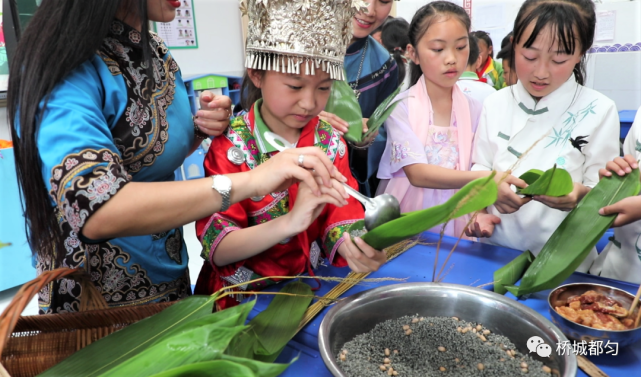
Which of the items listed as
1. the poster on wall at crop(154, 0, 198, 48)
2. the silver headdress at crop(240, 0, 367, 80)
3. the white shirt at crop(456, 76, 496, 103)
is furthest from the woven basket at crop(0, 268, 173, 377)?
the poster on wall at crop(154, 0, 198, 48)

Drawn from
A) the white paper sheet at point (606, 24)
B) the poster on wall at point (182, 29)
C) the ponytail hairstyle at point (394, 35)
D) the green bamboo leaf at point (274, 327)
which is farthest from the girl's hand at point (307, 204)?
the white paper sheet at point (606, 24)

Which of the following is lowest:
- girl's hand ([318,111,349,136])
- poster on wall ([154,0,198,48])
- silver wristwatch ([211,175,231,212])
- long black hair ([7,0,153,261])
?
silver wristwatch ([211,175,231,212])

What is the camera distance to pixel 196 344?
26.1 inches

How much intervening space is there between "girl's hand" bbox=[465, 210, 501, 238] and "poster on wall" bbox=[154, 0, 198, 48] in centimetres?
401

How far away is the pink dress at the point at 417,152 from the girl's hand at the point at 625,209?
678mm

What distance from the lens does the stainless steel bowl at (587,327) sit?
82cm

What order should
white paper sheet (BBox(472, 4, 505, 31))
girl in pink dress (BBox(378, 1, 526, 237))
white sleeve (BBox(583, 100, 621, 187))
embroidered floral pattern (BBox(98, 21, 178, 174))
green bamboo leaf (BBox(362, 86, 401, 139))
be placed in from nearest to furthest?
embroidered floral pattern (BBox(98, 21, 178, 174)) < white sleeve (BBox(583, 100, 621, 187)) < green bamboo leaf (BBox(362, 86, 401, 139)) < girl in pink dress (BBox(378, 1, 526, 237)) < white paper sheet (BBox(472, 4, 505, 31))

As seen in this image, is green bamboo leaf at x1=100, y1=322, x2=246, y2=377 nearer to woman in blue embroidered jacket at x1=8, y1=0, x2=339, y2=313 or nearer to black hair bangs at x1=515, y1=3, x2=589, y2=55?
woman in blue embroidered jacket at x1=8, y1=0, x2=339, y2=313

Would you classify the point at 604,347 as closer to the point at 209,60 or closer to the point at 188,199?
the point at 188,199

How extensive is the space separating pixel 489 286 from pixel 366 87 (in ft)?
4.10

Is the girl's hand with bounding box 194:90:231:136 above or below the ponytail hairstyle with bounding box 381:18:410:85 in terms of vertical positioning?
below

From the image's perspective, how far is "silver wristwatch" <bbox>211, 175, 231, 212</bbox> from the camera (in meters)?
0.88

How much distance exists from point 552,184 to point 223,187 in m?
0.80

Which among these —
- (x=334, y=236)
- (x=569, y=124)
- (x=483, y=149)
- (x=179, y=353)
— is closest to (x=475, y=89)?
(x=483, y=149)
